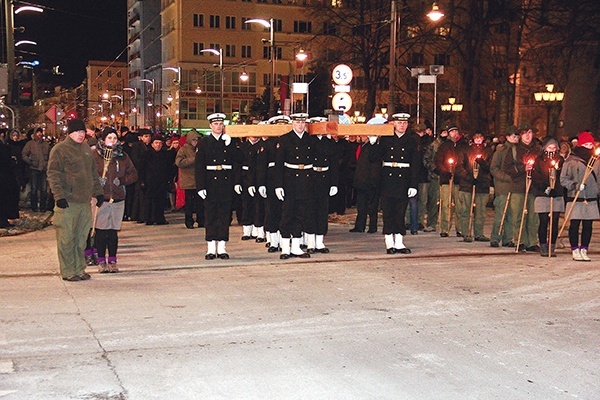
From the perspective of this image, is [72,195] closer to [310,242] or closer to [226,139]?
[226,139]

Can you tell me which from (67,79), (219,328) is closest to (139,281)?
(219,328)

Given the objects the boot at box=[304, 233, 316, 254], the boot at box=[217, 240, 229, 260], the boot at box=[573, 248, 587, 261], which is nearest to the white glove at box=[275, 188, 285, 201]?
the boot at box=[304, 233, 316, 254]

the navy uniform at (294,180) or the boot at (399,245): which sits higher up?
the navy uniform at (294,180)

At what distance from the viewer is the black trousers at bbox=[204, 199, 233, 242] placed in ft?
42.7

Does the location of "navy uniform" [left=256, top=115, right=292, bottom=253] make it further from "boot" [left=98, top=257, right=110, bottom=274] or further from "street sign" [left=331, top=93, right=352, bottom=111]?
"street sign" [left=331, top=93, right=352, bottom=111]

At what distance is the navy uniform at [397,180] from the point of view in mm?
13656

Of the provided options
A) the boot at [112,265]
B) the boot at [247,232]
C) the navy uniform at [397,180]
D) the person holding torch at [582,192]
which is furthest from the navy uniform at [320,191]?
the person holding torch at [582,192]

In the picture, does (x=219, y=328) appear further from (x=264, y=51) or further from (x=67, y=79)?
(x=67, y=79)

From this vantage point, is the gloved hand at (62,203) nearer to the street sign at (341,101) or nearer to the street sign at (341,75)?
the street sign at (341,101)

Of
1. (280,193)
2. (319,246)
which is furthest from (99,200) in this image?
(319,246)

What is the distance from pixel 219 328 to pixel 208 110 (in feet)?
299

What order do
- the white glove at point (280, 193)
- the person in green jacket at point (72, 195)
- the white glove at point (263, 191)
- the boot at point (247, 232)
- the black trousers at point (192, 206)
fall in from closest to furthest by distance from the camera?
1. the person in green jacket at point (72, 195)
2. the white glove at point (280, 193)
3. the white glove at point (263, 191)
4. the boot at point (247, 232)
5. the black trousers at point (192, 206)

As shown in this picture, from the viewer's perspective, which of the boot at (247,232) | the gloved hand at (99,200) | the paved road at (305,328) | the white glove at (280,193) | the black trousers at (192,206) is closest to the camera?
the paved road at (305,328)

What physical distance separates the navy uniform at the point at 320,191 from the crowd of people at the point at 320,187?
18 mm
